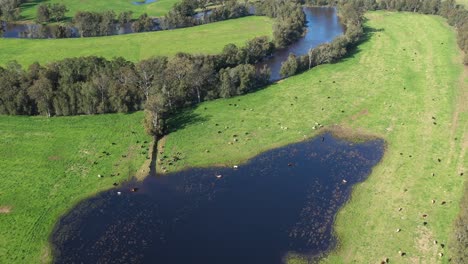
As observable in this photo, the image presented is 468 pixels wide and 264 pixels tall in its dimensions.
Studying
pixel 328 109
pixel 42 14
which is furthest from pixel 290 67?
pixel 42 14

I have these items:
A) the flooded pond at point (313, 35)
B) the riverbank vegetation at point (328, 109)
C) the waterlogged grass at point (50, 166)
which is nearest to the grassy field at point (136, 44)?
the riverbank vegetation at point (328, 109)

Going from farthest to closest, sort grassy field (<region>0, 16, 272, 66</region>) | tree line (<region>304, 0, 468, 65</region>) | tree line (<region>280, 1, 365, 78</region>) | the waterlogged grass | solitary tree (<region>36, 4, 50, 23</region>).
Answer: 1. solitary tree (<region>36, 4, 50, 23</region>)
2. tree line (<region>304, 0, 468, 65</region>)
3. grassy field (<region>0, 16, 272, 66</region>)
4. tree line (<region>280, 1, 365, 78</region>)
5. the waterlogged grass

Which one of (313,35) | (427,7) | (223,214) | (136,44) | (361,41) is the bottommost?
(223,214)

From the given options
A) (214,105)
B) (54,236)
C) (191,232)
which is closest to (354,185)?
(191,232)

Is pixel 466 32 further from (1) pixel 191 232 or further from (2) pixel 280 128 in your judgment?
(1) pixel 191 232

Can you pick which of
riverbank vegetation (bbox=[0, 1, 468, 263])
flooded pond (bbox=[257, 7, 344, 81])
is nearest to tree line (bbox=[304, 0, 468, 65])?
flooded pond (bbox=[257, 7, 344, 81])

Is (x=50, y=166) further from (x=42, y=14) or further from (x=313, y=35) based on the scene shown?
(x=42, y=14)

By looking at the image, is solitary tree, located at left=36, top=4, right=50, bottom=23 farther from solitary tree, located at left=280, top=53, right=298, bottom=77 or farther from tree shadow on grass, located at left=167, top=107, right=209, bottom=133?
solitary tree, located at left=280, top=53, right=298, bottom=77
